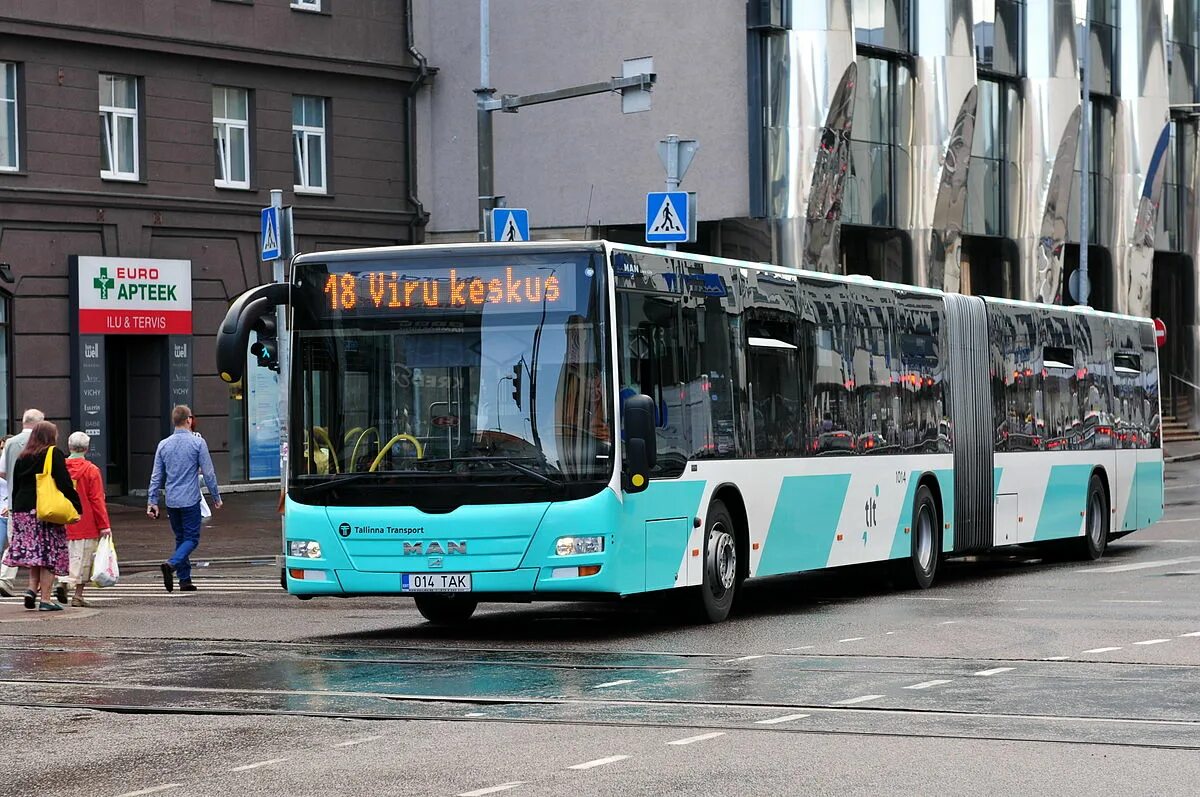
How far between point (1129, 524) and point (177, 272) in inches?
647

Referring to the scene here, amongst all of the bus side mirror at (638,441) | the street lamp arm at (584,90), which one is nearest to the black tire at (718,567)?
the bus side mirror at (638,441)

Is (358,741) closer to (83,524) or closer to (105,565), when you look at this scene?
(105,565)

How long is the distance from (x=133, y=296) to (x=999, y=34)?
21198 mm

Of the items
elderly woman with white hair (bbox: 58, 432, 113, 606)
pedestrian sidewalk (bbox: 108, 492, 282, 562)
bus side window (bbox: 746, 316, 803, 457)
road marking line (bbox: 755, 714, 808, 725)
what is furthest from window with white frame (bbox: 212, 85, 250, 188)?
road marking line (bbox: 755, 714, 808, 725)

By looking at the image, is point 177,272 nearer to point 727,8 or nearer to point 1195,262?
point 727,8

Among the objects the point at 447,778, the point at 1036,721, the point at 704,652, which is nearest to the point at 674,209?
the point at 704,652

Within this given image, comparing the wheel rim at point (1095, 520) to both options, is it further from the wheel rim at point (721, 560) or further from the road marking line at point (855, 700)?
the road marking line at point (855, 700)

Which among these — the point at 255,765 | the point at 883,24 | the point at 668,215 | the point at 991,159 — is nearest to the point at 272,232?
the point at 668,215

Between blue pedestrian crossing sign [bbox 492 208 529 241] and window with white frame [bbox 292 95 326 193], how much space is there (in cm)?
1200

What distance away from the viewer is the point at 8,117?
32781mm

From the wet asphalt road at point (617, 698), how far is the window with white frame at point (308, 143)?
19.8m

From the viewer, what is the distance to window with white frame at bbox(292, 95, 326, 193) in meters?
37.3

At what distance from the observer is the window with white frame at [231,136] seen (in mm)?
35844

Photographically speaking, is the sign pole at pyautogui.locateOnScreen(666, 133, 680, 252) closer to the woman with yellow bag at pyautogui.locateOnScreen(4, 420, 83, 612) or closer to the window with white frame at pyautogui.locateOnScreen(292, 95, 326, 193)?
the woman with yellow bag at pyautogui.locateOnScreen(4, 420, 83, 612)
